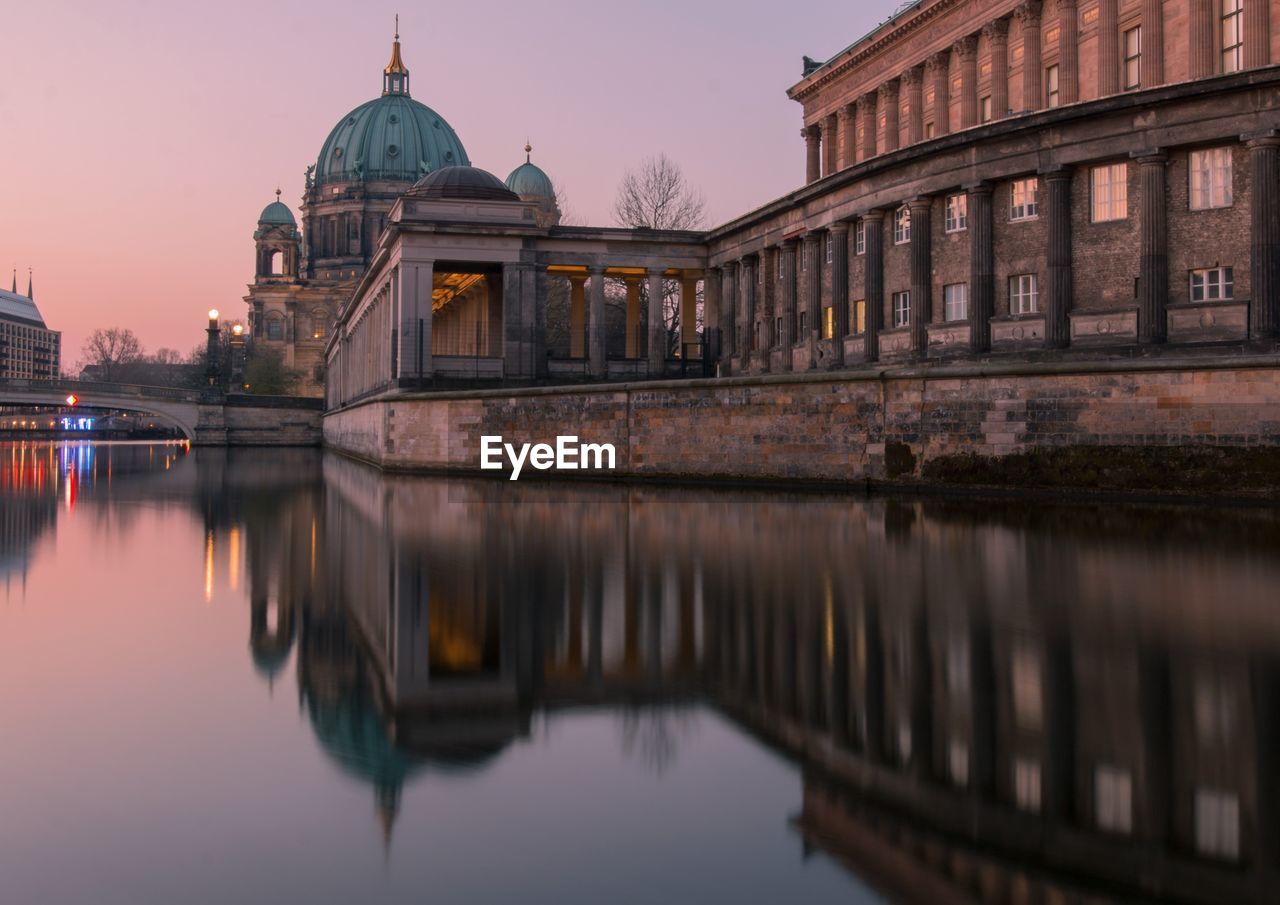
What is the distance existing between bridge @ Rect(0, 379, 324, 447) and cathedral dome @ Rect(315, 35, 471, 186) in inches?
2072

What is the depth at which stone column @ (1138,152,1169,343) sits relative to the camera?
95.5 ft

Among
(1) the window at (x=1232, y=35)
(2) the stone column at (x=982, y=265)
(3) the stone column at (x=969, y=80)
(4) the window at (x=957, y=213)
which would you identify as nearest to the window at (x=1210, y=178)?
(2) the stone column at (x=982, y=265)

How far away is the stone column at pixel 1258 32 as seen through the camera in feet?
114

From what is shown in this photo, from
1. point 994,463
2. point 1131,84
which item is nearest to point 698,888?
point 994,463

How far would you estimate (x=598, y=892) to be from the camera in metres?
4.36

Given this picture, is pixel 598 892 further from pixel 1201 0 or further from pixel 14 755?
pixel 1201 0

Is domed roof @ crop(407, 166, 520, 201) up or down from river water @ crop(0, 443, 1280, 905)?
up

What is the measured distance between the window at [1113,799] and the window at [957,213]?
29.7 metres

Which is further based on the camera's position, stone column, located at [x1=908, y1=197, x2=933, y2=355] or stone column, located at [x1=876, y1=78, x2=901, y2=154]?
stone column, located at [x1=876, y1=78, x2=901, y2=154]

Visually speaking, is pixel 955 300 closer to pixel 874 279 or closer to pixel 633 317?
Result: pixel 874 279

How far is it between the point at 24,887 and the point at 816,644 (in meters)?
5.47

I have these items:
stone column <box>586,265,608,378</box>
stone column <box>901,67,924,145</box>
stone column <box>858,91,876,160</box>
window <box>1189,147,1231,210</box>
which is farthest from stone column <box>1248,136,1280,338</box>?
stone column <box>858,91,876,160</box>

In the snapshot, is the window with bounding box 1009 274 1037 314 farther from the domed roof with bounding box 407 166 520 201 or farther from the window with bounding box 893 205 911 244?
the domed roof with bounding box 407 166 520 201

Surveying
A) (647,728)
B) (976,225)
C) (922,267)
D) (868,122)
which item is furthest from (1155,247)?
(868,122)
